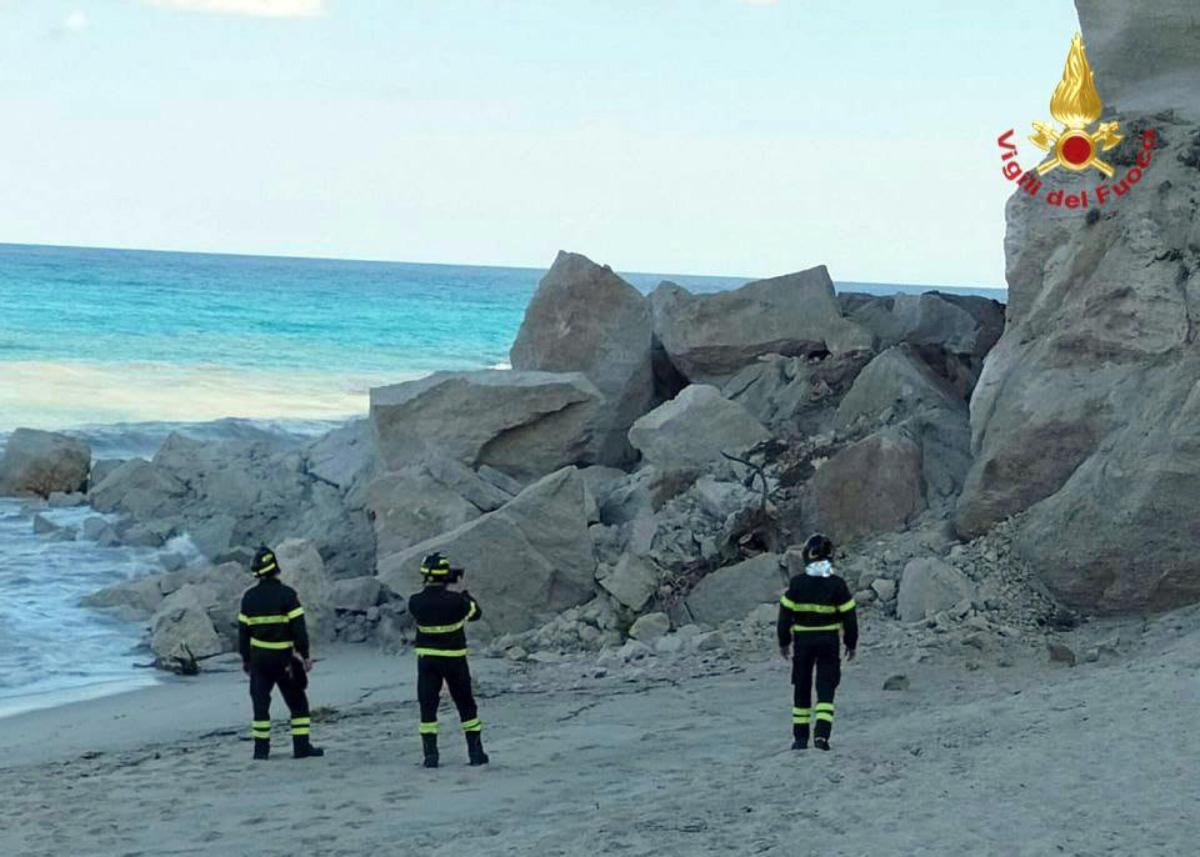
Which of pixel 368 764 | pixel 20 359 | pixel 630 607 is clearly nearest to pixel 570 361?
pixel 630 607

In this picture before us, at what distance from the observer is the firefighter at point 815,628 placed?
930cm

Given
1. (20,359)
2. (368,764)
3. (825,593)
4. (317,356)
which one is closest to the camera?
(825,593)

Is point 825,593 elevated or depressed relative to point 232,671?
elevated

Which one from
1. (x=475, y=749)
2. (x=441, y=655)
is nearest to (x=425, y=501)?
(x=441, y=655)

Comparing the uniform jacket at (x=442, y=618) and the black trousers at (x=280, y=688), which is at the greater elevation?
the uniform jacket at (x=442, y=618)

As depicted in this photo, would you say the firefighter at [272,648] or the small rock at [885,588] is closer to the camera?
the firefighter at [272,648]

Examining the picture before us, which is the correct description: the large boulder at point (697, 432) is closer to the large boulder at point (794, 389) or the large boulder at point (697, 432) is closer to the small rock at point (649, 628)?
the large boulder at point (794, 389)

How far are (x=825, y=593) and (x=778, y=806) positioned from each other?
189 cm

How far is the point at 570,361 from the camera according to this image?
19.2m

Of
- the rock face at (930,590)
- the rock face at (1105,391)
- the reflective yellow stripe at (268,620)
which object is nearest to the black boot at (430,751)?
the reflective yellow stripe at (268,620)

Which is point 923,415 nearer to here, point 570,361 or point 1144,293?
point 1144,293

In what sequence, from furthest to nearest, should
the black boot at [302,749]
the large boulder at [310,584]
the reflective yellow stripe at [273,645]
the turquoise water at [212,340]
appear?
the turquoise water at [212,340]
the large boulder at [310,584]
the reflective yellow stripe at [273,645]
the black boot at [302,749]

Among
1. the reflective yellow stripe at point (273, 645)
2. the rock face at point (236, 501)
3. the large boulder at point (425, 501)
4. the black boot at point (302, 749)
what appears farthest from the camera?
the rock face at point (236, 501)

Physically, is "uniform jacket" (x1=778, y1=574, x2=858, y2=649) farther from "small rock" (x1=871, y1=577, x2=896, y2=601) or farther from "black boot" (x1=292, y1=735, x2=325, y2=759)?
"small rock" (x1=871, y1=577, x2=896, y2=601)
